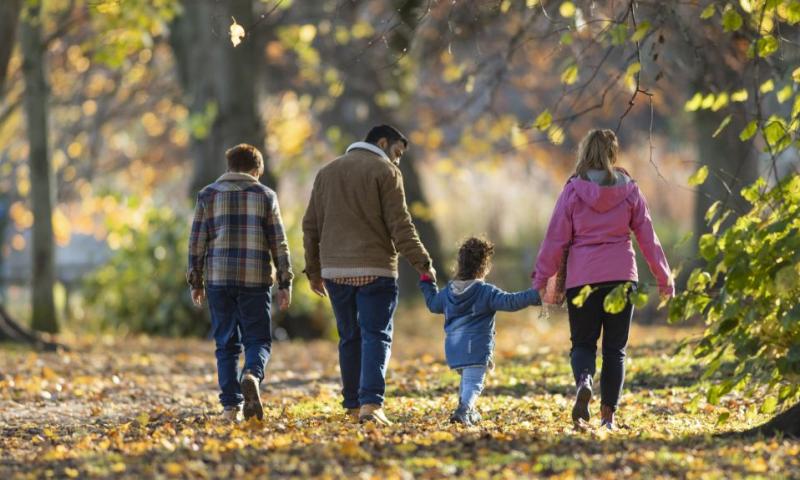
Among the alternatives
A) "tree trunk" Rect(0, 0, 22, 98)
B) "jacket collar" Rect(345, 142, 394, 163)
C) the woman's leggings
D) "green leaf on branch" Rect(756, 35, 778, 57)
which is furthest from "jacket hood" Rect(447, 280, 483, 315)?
"tree trunk" Rect(0, 0, 22, 98)

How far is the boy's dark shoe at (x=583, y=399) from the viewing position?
7.23 m

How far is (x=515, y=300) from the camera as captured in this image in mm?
7129

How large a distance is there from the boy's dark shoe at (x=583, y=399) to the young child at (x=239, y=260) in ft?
5.77

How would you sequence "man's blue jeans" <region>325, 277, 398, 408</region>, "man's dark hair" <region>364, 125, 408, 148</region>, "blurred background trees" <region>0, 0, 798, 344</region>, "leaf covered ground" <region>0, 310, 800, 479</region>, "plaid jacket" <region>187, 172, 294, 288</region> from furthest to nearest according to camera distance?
"blurred background trees" <region>0, 0, 798, 344</region> → "plaid jacket" <region>187, 172, 294, 288</region> → "man's dark hair" <region>364, 125, 408, 148</region> → "man's blue jeans" <region>325, 277, 398, 408</region> → "leaf covered ground" <region>0, 310, 800, 479</region>

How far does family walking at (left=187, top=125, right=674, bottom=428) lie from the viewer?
23.6ft

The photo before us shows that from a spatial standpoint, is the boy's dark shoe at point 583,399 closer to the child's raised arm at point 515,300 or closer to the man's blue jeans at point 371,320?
the child's raised arm at point 515,300

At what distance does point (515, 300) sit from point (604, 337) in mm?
565

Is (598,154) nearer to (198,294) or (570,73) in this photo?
(570,73)

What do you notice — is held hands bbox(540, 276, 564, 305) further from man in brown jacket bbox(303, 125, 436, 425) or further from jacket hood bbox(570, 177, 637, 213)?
man in brown jacket bbox(303, 125, 436, 425)

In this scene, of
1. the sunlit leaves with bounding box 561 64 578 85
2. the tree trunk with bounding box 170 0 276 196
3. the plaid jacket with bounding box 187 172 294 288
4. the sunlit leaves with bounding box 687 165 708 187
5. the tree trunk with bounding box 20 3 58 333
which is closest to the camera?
the sunlit leaves with bounding box 687 165 708 187

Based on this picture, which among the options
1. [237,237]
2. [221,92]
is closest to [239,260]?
[237,237]

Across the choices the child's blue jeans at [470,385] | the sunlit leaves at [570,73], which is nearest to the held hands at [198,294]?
the child's blue jeans at [470,385]

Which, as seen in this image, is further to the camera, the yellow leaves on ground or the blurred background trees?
the blurred background trees

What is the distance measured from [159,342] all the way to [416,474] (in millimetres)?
10980
